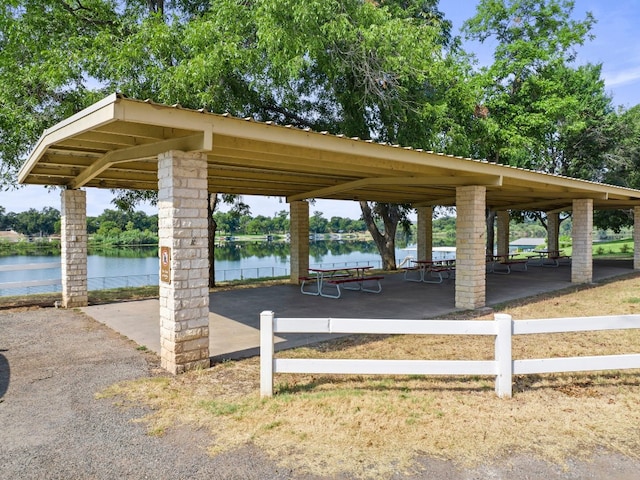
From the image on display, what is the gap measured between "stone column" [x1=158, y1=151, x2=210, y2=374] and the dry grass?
31 centimetres

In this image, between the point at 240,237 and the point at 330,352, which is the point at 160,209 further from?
the point at 240,237

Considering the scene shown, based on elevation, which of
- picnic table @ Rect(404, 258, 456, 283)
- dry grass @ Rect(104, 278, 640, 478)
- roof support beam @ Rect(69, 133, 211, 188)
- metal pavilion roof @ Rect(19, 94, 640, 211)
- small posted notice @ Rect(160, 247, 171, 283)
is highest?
metal pavilion roof @ Rect(19, 94, 640, 211)

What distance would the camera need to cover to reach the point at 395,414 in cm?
355

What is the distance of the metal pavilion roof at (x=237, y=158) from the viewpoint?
4.38 m

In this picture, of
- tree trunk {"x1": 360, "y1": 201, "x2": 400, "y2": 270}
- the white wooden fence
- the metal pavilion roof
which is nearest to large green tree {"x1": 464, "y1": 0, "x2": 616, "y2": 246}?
tree trunk {"x1": 360, "y1": 201, "x2": 400, "y2": 270}

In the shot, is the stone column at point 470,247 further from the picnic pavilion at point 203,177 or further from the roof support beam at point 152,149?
the roof support beam at point 152,149

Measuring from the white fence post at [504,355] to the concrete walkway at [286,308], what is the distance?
2.75 metres

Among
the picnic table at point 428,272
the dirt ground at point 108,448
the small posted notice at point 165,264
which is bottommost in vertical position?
the dirt ground at point 108,448

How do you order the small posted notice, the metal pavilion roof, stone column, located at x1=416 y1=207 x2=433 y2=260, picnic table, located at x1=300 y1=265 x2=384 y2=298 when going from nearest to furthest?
1. the metal pavilion roof
2. the small posted notice
3. picnic table, located at x1=300 y1=265 x2=384 y2=298
4. stone column, located at x1=416 y1=207 x2=433 y2=260

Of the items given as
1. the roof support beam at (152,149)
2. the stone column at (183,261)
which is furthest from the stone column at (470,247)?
the roof support beam at (152,149)

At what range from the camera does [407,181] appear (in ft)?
27.2

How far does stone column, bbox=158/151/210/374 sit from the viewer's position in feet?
15.4

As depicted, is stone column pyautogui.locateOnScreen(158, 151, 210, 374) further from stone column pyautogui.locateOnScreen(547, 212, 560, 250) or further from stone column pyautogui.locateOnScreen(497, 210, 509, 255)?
stone column pyautogui.locateOnScreen(547, 212, 560, 250)

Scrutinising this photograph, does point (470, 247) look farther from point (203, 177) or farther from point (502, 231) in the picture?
point (502, 231)
